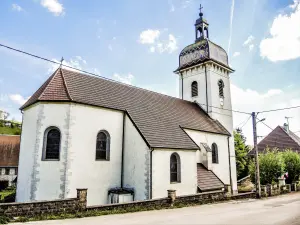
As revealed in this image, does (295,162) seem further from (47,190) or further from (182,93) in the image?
(47,190)

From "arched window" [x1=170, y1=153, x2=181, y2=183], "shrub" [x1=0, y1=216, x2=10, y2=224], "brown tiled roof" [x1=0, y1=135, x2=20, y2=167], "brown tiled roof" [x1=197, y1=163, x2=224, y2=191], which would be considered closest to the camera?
"shrub" [x1=0, y1=216, x2=10, y2=224]

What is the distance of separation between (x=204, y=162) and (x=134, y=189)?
6.78 m

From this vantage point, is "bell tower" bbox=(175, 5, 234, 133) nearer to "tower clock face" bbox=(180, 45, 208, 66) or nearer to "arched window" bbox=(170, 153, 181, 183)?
"tower clock face" bbox=(180, 45, 208, 66)

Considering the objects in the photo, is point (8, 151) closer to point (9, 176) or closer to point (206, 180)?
point (9, 176)

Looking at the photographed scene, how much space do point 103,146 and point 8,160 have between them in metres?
29.1

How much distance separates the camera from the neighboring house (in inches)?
1399

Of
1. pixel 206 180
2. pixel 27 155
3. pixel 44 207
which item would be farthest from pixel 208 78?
pixel 44 207

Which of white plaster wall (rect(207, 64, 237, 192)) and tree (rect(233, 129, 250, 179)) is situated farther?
tree (rect(233, 129, 250, 179))

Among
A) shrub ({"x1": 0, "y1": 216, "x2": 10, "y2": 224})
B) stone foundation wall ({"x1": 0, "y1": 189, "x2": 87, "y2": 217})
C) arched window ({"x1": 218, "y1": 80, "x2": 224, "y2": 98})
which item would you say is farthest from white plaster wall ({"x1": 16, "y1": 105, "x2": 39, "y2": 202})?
arched window ({"x1": 218, "y1": 80, "x2": 224, "y2": 98})

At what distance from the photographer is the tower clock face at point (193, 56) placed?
2380cm

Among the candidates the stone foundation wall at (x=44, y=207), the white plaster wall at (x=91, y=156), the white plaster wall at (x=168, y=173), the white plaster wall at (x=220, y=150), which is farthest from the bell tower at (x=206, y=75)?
the stone foundation wall at (x=44, y=207)

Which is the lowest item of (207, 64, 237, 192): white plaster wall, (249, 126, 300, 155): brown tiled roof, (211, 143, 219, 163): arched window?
(211, 143, 219, 163): arched window

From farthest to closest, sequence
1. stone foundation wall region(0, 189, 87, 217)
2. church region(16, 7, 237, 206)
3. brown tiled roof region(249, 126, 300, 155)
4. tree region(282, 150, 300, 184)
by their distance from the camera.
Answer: brown tiled roof region(249, 126, 300, 155) < tree region(282, 150, 300, 184) < church region(16, 7, 237, 206) < stone foundation wall region(0, 189, 87, 217)

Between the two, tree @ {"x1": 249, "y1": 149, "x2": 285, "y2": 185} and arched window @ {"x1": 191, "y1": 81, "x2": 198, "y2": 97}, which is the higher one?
arched window @ {"x1": 191, "y1": 81, "x2": 198, "y2": 97}
